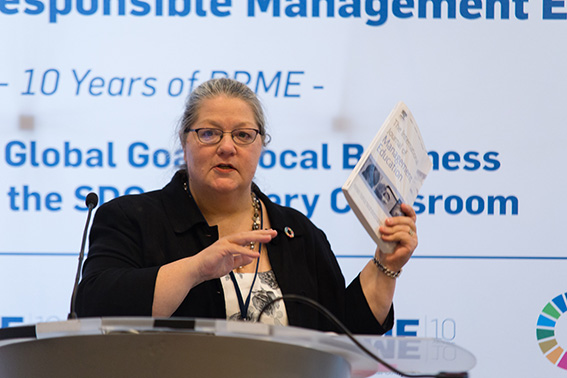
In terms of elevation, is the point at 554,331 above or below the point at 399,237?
below

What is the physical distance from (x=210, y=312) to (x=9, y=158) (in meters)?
1.37

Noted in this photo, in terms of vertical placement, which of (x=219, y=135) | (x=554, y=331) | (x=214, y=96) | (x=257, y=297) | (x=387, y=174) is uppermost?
(x=214, y=96)

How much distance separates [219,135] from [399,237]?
516mm

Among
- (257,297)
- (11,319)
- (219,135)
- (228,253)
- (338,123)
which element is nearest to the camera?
(228,253)

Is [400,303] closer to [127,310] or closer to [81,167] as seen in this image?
[81,167]

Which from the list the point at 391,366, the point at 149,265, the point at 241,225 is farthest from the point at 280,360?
the point at 241,225

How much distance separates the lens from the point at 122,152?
2744 mm

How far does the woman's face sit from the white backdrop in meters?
0.87

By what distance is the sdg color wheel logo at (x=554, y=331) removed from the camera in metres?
2.74

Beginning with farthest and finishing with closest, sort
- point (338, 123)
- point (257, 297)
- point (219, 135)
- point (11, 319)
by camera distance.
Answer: point (338, 123) < point (11, 319) < point (219, 135) < point (257, 297)

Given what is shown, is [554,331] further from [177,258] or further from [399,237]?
[177,258]

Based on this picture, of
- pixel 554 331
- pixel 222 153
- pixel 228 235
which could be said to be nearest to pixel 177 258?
pixel 228 235

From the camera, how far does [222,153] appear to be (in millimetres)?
1828

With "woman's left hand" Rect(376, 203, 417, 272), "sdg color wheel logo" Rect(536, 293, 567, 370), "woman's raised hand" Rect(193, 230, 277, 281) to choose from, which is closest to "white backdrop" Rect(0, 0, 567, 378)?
"sdg color wheel logo" Rect(536, 293, 567, 370)
